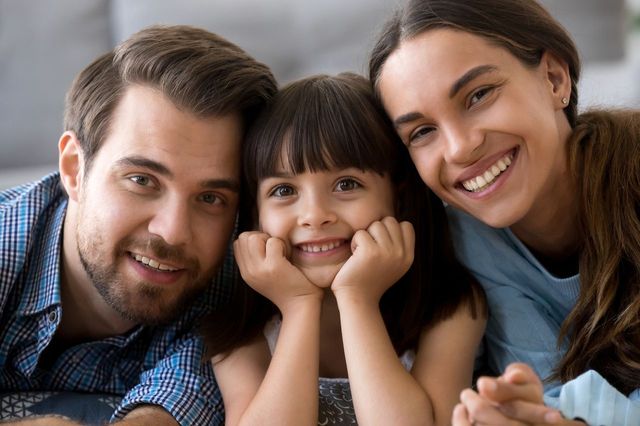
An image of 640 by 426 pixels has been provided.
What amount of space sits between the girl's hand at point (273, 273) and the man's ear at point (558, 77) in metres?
0.49

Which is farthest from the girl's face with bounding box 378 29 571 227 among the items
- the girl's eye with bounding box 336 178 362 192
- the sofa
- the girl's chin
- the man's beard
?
the sofa

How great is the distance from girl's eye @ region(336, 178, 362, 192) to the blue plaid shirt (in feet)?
1.12

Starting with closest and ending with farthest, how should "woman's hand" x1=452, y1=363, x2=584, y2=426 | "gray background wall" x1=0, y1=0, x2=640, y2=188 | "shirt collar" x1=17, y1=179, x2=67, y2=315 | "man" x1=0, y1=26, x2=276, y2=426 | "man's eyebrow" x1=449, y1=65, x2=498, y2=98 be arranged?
1. "woman's hand" x1=452, y1=363, x2=584, y2=426
2. "man's eyebrow" x1=449, y1=65, x2=498, y2=98
3. "man" x1=0, y1=26, x2=276, y2=426
4. "shirt collar" x1=17, y1=179, x2=67, y2=315
5. "gray background wall" x1=0, y1=0, x2=640, y2=188

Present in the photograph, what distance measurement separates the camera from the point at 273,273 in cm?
128

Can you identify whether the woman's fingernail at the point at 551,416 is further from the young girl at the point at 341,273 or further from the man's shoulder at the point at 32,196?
the man's shoulder at the point at 32,196

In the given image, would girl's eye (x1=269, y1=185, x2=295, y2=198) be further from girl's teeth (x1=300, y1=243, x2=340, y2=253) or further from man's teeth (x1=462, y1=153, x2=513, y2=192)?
man's teeth (x1=462, y1=153, x2=513, y2=192)

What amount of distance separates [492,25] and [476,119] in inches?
6.1

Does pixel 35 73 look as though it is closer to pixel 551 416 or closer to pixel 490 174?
pixel 490 174

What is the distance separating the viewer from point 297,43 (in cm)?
237

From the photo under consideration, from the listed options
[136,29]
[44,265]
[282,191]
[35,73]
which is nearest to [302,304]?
[282,191]

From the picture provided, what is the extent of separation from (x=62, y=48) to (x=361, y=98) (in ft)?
4.32

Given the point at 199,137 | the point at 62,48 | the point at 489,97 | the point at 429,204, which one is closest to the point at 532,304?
the point at 429,204

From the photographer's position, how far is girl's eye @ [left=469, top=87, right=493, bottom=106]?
123 cm

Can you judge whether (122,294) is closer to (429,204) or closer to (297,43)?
(429,204)
